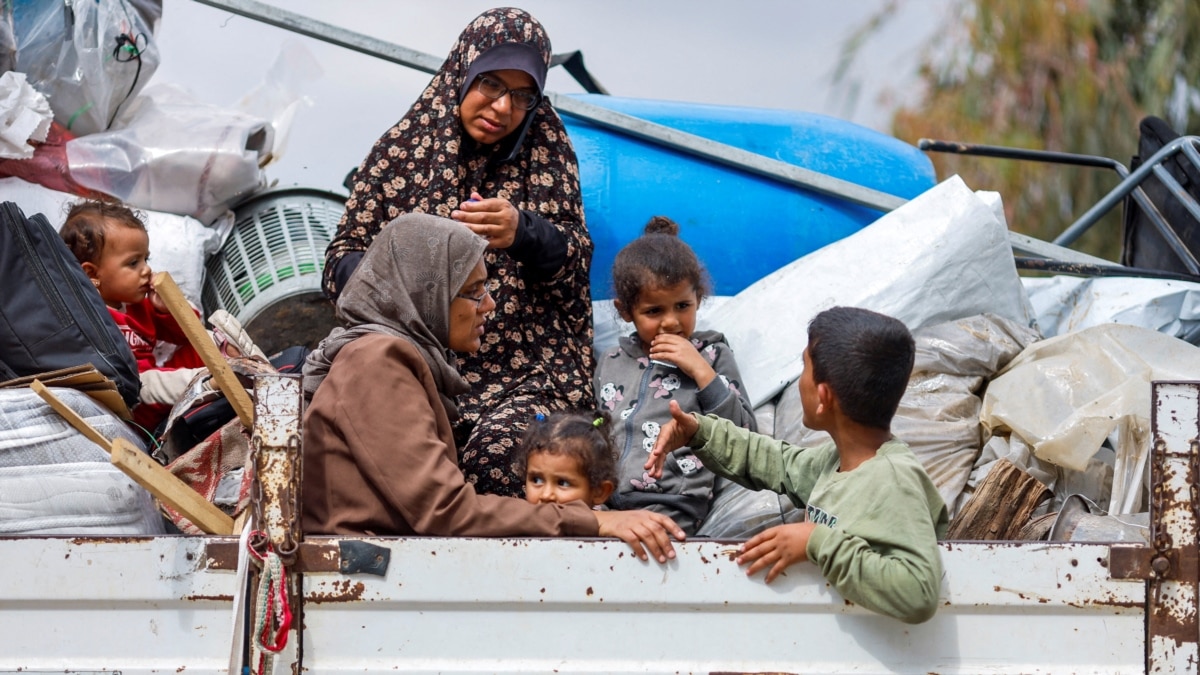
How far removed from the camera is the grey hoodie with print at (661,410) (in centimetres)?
260

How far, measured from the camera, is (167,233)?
319cm

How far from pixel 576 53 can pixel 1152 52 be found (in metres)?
8.14

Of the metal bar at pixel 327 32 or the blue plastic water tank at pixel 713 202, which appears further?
the metal bar at pixel 327 32

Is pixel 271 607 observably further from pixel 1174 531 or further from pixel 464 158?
pixel 464 158

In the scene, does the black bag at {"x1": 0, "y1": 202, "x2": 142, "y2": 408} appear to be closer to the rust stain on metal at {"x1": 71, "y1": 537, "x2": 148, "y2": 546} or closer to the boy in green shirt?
the rust stain on metal at {"x1": 71, "y1": 537, "x2": 148, "y2": 546}

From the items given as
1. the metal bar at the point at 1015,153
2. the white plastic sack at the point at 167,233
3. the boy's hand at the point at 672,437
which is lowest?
the boy's hand at the point at 672,437

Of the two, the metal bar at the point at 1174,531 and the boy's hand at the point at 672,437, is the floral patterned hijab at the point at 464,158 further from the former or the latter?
the metal bar at the point at 1174,531

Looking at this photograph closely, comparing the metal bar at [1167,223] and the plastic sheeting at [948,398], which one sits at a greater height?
the metal bar at [1167,223]

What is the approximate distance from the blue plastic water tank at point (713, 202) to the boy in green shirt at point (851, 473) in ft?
3.68

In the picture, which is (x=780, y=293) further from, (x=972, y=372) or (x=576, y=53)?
(x=576, y=53)

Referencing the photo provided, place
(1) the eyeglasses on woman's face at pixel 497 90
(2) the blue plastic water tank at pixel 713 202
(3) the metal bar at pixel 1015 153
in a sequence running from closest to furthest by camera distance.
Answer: (1) the eyeglasses on woman's face at pixel 497 90
(2) the blue plastic water tank at pixel 713 202
(3) the metal bar at pixel 1015 153

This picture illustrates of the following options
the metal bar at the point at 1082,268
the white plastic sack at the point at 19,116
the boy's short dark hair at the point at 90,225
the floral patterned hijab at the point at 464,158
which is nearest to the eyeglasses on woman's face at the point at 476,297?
the floral patterned hijab at the point at 464,158

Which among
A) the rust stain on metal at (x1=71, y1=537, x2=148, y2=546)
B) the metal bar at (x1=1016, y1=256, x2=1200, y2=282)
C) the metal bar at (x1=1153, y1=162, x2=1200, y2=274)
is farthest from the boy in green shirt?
the metal bar at (x1=1153, y1=162, x2=1200, y2=274)

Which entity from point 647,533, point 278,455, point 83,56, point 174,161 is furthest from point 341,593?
point 83,56
